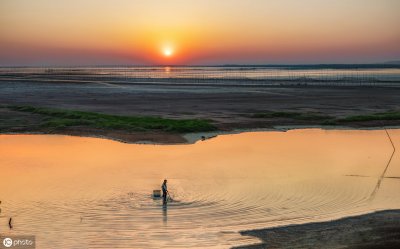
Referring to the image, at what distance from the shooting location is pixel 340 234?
51.1ft

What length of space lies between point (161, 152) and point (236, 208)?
1297 centimetres

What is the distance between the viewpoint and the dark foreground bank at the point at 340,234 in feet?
48.1

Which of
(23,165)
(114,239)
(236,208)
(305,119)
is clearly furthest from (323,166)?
(305,119)

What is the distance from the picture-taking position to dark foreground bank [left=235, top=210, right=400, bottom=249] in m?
14.7

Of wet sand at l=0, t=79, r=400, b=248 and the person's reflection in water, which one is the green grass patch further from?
the person's reflection in water

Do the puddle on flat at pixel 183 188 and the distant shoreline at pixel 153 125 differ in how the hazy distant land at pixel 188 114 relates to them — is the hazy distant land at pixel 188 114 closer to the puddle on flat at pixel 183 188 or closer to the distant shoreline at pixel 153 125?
the distant shoreline at pixel 153 125

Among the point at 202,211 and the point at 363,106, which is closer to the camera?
the point at 202,211

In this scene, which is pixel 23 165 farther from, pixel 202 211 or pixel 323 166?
pixel 323 166

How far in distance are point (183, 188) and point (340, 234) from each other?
798 cm

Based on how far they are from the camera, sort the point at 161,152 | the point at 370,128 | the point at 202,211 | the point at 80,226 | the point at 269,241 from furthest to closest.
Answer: the point at 370,128, the point at 161,152, the point at 202,211, the point at 80,226, the point at 269,241

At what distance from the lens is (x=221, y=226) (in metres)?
16.6

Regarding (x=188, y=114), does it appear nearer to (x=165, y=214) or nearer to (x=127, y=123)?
(x=127, y=123)

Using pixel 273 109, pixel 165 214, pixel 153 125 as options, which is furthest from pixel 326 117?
pixel 165 214

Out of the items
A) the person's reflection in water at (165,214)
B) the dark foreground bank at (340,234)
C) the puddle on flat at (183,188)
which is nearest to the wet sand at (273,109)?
the dark foreground bank at (340,234)
